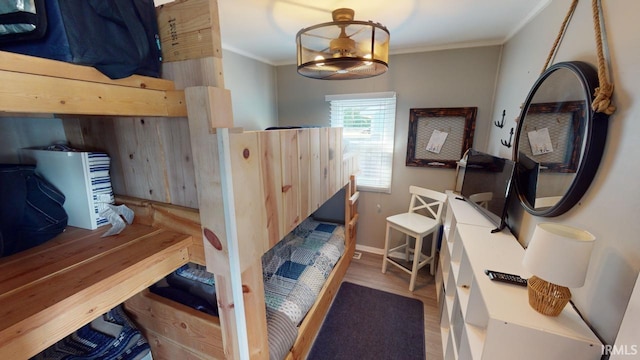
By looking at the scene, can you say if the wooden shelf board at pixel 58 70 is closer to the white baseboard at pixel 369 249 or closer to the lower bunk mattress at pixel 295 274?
the lower bunk mattress at pixel 295 274

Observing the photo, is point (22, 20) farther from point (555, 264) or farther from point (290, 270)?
point (290, 270)

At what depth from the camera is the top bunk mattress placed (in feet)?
5.40

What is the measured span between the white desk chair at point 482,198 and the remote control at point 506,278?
2.50ft

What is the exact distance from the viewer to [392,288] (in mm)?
2525

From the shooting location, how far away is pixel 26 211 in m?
0.73

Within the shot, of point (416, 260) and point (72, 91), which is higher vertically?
point (72, 91)

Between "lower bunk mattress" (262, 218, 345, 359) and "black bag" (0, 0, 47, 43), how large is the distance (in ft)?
4.75

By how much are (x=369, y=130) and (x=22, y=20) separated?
2.71 m

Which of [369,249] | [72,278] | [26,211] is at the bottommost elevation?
[369,249]

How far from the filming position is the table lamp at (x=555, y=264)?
0.78 metres

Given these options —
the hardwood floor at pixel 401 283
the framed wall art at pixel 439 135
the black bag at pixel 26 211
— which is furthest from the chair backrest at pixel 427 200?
the black bag at pixel 26 211

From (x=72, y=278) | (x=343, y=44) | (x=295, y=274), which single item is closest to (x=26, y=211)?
(x=72, y=278)

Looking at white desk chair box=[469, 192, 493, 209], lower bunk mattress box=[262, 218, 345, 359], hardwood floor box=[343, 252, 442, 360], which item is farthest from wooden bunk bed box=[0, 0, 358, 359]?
hardwood floor box=[343, 252, 442, 360]

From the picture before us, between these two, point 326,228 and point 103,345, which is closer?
point 103,345
